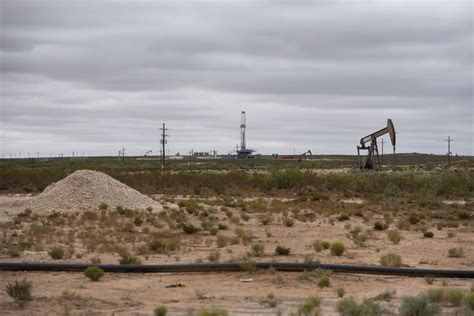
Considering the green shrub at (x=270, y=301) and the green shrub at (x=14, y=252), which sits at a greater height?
the green shrub at (x=14, y=252)

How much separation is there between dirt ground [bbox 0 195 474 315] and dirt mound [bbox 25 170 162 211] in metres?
11.5

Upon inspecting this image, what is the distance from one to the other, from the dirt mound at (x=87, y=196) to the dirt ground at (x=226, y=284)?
11.5 m

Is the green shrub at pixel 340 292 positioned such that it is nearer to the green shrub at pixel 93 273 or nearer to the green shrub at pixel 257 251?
the green shrub at pixel 93 273

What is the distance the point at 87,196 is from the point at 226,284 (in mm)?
20689

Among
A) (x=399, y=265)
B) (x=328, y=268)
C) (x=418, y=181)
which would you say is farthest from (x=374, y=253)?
(x=418, y=181)

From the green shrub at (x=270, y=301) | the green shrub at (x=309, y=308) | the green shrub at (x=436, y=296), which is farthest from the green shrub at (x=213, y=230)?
the green shrub at (x=309, y=308)

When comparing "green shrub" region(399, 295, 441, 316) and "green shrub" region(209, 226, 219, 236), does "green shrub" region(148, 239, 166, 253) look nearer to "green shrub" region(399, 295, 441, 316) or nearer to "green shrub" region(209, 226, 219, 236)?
"green shrub" region(209, 226, 219, 236)

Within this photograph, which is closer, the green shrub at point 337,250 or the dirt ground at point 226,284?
the dirt ground at point 226,284

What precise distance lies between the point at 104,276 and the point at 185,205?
66.0 ft

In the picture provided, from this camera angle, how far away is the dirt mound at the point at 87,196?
1312 inches

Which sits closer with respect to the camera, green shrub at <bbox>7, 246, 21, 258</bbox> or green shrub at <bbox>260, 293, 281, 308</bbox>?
green shrub at <bbox>260, 293, 281, 308</bbox>

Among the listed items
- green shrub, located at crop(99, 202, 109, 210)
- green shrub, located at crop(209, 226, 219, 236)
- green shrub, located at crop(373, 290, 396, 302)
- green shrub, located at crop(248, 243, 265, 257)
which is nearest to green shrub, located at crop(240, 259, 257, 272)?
green shrub, located at crop(373, 290, 396, 302)

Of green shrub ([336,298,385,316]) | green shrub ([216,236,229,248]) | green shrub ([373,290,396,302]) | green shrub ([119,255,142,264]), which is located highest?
green shrub ([336,298,385,316])

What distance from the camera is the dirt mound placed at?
109ft
